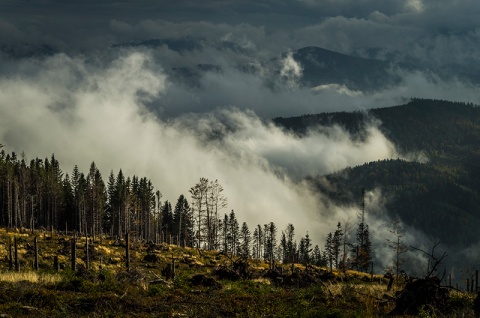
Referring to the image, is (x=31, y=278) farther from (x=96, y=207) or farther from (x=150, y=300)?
(x=96, y=207)

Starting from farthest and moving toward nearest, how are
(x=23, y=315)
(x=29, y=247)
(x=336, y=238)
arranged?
(x=336, y=238), (x=29, y=247), (x=23, y=315)

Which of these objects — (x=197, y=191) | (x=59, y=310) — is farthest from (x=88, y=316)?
(x=197, y=191)

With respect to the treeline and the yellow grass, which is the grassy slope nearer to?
the yellow grass

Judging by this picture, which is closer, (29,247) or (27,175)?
(29,247)

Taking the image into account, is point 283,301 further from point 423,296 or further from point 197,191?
point 197,191

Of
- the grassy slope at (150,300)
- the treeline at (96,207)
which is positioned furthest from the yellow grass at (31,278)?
the treeline at (96,207)

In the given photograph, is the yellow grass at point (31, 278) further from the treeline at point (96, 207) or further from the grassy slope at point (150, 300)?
the treeline at point (96, 207)

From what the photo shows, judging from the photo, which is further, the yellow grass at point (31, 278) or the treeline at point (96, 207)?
the treeline at point (96, 207)

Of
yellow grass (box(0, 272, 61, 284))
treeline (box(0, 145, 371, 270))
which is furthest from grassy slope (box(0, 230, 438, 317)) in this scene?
treeline (box(0, 145, 371, 270))

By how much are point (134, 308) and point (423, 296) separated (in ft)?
33.9

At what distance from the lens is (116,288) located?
2016 centimetres

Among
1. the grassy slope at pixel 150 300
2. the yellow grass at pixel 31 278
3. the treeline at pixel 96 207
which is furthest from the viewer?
the treeline at pixel 96 207

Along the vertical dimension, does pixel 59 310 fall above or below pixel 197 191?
below

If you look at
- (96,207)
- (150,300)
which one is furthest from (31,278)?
(96,207)
